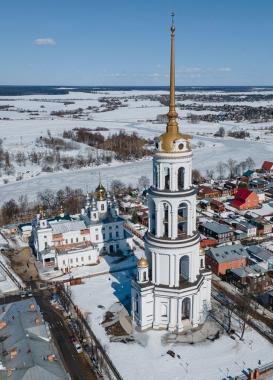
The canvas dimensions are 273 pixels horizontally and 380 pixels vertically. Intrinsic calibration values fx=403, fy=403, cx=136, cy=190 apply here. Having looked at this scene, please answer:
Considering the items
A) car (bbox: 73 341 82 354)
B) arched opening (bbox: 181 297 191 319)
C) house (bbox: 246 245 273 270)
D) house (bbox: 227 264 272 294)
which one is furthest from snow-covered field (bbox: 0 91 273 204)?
arched opening (bbox: 181 297 191 319)

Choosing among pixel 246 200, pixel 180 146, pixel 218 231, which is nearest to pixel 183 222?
pixel 180 146

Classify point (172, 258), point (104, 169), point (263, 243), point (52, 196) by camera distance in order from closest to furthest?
point (172, 258), point (263, 243), point (52, 196), point (104, 169)

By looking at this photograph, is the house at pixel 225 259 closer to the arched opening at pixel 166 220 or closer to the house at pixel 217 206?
the arched opening at pixel 166 220

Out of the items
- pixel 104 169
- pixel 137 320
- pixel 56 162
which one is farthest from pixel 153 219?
pixel 56 162

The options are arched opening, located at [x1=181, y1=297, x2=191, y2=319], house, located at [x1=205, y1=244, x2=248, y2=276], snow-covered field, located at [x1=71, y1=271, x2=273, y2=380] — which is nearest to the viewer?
snow-covered field, located at [x1=71, y1=271, x2=273, y2=380]

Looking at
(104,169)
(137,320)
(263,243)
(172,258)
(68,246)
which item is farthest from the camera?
(104,169)

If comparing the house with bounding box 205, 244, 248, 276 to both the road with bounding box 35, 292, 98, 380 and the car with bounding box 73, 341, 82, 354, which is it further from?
the car with bounding box 73, 341, 82, 354

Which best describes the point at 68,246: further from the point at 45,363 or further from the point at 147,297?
the point at 45,363
